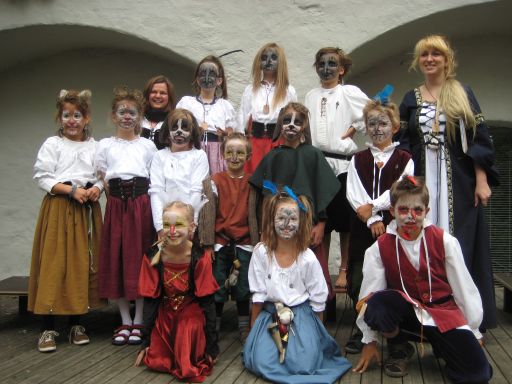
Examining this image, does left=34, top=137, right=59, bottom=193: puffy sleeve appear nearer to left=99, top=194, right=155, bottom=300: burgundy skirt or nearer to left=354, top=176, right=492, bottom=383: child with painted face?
left=99, top=194, right=155, bottom=300: burgundy skirt

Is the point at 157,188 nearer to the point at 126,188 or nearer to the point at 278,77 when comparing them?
the point at 126,188

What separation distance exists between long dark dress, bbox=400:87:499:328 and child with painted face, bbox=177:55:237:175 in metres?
1.38

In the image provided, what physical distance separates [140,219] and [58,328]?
1165 mm

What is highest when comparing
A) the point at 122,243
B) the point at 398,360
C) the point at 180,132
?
the point at 180,132

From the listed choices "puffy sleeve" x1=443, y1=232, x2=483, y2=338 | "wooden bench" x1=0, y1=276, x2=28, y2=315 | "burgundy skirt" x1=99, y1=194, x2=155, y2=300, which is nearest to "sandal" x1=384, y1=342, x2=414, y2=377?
"puffy sleeve" x1=443, y1=232, x2=483, y2=338

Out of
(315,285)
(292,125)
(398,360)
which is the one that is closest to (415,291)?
(398,360)

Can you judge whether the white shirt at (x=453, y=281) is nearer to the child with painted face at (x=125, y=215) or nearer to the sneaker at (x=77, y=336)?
the child with painted face at (x=125, y=215)

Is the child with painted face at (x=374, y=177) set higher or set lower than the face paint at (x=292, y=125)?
lower

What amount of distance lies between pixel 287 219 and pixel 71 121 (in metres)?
1.76

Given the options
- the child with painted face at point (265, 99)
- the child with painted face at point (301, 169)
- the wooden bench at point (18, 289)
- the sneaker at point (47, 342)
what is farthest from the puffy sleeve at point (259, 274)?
the wooden bench at point (18, 289)

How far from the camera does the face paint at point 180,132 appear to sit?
167 inches

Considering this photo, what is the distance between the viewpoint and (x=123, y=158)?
434cm

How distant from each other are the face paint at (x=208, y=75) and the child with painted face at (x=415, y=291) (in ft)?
6.05

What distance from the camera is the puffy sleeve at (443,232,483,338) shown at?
3.45 m
